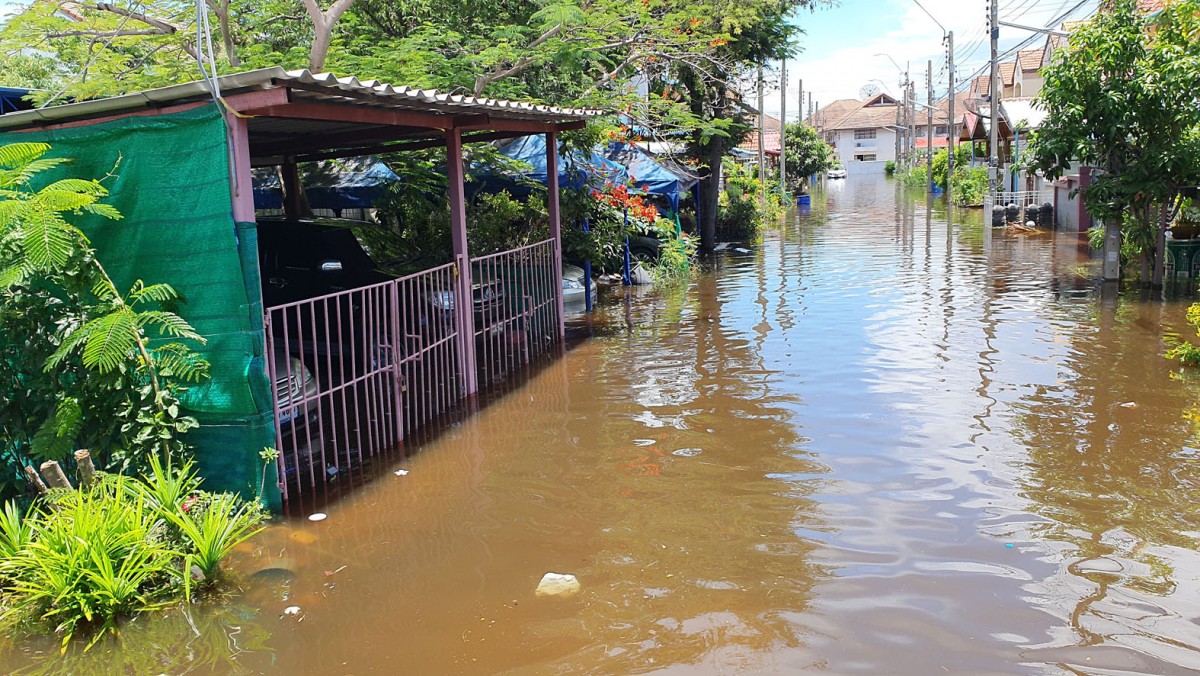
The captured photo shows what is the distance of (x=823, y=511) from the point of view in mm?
5918

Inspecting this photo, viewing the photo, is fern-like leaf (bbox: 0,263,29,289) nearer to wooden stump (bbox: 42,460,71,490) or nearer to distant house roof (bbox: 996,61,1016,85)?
wooden stump (bbox: 42,460,71,490)

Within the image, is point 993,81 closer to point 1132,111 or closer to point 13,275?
point 1132,111

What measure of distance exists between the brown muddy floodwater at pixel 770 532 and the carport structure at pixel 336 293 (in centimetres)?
58

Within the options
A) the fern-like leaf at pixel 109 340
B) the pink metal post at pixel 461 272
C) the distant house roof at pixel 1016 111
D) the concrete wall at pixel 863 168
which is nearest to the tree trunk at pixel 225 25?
the pink metal post at pixel 461 272

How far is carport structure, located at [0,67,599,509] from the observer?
228 inches

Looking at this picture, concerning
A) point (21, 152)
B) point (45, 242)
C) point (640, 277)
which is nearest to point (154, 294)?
point (45, 242)

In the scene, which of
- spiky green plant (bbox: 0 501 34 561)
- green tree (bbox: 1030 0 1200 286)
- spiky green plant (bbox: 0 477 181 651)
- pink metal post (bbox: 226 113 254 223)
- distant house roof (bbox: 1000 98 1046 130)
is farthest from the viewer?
distant house roof (bbox: 1000 98 1046 130)

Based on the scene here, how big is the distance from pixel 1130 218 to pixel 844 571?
12.1 metres

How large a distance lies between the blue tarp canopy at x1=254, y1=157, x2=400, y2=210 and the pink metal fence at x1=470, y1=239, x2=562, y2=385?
414cm

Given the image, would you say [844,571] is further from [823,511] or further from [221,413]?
[221,413]

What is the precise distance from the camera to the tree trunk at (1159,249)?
1407 cm

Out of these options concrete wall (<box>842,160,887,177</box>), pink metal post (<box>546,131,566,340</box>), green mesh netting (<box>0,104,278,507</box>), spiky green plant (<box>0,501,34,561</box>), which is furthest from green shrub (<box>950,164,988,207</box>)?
concrete wall (<box>842,160,887,177</box>)

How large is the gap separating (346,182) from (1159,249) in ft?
44.1

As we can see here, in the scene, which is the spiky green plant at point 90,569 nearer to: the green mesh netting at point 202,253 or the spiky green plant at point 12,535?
the spiky green plant at point 12,535
